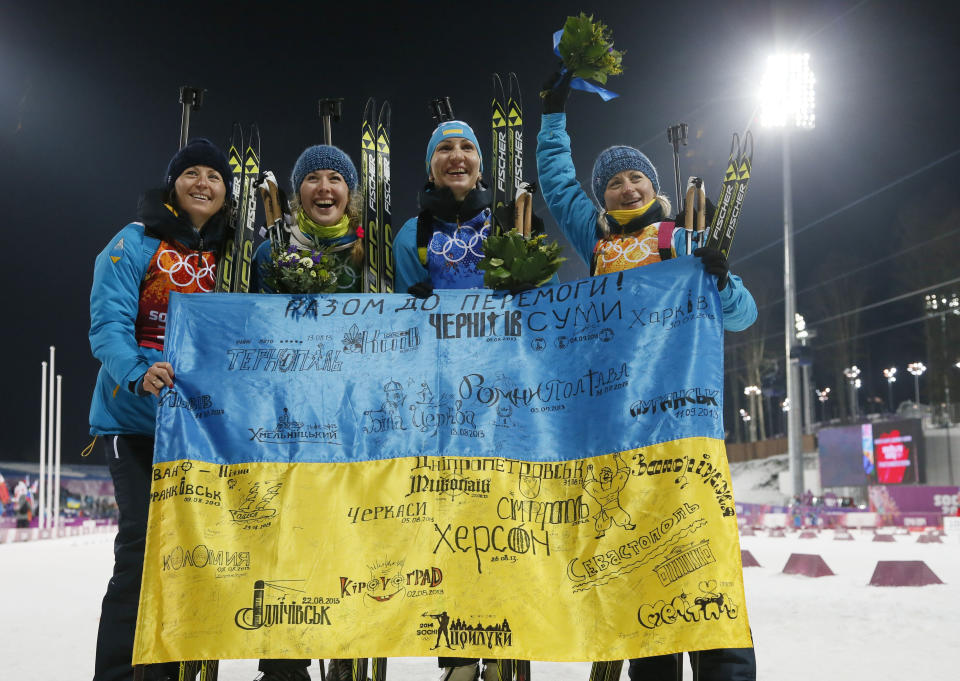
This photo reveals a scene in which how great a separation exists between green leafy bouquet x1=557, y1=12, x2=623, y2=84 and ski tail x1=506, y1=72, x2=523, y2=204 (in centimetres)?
34

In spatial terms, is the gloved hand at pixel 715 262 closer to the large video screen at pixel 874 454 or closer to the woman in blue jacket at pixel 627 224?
the woman in blue jacket at pixel 627 224

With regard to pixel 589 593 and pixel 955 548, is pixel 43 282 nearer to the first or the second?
pixel 955 548

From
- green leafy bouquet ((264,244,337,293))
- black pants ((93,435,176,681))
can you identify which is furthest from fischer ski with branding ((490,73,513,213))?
black pants ((93,435,176,681))

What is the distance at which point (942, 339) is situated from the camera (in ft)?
120

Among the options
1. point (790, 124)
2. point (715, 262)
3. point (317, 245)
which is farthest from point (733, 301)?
point (790, 124)

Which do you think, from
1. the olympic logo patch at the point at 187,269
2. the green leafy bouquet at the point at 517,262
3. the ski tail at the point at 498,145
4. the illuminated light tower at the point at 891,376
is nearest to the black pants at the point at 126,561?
the olympic logo patch at the point at 187,269

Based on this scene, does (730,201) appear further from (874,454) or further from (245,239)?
(874,454)

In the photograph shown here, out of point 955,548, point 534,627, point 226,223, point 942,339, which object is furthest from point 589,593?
point 942,339

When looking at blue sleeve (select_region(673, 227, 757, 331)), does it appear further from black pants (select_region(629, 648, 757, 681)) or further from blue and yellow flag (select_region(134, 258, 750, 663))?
black pants (select_region(629, 648, 757, 681))

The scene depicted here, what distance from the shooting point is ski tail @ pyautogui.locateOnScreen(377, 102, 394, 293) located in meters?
4.17

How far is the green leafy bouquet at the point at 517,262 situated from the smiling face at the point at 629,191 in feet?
2.15

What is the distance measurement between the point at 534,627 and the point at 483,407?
935 mm

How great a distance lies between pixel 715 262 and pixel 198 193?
2.56m

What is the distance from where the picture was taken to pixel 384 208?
4.38 m
